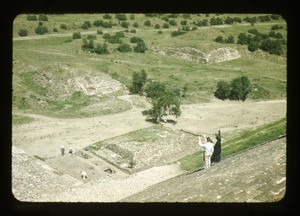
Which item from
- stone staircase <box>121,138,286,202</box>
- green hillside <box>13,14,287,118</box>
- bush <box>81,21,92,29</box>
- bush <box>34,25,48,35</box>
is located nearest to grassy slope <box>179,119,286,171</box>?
green hillside <box>13,14,287,118</box>

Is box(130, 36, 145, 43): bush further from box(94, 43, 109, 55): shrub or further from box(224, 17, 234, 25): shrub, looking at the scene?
box(224, 17, 234, 25): shrub

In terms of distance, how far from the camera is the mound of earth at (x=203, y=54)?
43153 millimetres

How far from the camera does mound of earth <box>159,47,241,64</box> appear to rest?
142 ft

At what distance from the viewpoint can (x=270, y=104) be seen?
29.8 meters

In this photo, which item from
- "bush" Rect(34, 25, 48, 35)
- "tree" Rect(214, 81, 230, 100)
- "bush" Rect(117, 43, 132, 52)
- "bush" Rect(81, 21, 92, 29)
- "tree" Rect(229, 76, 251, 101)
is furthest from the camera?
"bush" Rect(81, 21, 92, 29)

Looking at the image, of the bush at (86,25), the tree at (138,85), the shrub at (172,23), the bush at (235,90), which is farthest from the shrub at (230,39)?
the tree at (138,85)

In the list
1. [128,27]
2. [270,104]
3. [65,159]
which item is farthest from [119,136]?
[128,27]

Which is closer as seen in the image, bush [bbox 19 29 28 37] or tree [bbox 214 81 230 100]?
tree [bbox 214 81 230 100]

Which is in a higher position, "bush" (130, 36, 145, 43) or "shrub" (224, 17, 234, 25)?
"shrub" (224, 17, 234, 25)

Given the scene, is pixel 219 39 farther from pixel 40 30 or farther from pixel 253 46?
pixel 40 30
